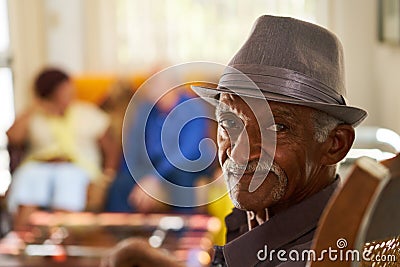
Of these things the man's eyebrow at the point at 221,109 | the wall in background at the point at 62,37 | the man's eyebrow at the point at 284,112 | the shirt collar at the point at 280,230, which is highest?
the wall in background at the point at 62,37

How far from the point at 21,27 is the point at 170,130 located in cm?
186

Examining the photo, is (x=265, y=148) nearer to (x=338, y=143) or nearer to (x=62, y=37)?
(x=338, y=143)

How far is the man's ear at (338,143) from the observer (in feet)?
3.64

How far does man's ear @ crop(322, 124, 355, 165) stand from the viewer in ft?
3.64

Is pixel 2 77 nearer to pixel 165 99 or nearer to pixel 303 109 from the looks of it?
pixel 165 99

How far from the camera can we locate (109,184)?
3727 millimetres

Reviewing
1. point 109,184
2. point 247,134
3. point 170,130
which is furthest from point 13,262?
point 247,134

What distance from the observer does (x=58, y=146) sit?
3.91m

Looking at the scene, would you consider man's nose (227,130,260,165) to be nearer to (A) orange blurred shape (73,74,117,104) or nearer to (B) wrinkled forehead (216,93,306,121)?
(B) wrinkled forehead (216,93,306,121)

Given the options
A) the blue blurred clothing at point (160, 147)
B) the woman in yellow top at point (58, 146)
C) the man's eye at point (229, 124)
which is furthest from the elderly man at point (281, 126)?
the woman in yellow top at point (58, 146)

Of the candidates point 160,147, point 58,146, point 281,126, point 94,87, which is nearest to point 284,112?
point 281,126

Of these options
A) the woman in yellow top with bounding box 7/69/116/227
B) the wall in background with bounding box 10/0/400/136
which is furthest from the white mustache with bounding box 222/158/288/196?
the wall in background with bounding box 10/0/400/136

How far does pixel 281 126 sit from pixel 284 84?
0.07 meters

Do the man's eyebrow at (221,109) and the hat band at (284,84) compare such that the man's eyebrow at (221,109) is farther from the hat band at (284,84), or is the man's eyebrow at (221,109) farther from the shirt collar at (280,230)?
the shirt collar at (280,230)
